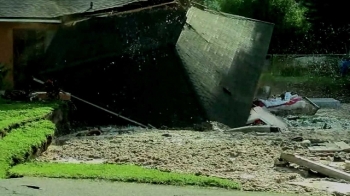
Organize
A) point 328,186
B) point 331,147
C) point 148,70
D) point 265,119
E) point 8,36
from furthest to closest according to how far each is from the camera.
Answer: point 8,36 → point 265,119 → point 148,70 → point 331,147 → point 328,186

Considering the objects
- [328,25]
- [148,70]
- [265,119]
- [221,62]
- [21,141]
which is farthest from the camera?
[328,25]

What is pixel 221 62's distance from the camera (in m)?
20.0

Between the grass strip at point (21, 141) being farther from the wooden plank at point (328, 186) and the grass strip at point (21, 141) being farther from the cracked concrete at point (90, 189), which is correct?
the wooden plank at point (328, 186)

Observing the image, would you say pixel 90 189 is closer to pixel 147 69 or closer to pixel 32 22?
pixel 147 69

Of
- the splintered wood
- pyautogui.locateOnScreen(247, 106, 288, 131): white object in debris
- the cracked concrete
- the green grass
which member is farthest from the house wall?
the cracked concrete

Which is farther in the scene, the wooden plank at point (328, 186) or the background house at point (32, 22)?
the background house at point (32, 22)

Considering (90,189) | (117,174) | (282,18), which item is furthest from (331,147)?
(282,18)

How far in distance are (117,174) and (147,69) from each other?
26.8ft

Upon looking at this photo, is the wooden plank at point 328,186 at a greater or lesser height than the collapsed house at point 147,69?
lesser

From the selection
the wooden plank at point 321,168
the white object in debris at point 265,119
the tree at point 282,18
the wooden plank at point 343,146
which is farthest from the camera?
the tree at point 282,18

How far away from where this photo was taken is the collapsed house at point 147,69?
1758cm

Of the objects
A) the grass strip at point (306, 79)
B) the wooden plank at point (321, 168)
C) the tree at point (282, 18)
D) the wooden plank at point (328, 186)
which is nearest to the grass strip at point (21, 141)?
the wooden plank at point (328, 186)

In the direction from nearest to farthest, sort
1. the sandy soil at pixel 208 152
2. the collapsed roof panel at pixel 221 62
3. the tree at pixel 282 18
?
the sandy soil at pixel 208 152
the collapsed roof panel at pixel 221 62
the tree at pixel 282 18

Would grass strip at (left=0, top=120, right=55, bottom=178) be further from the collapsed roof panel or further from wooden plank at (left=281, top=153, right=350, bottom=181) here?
the collapsed roof panel
